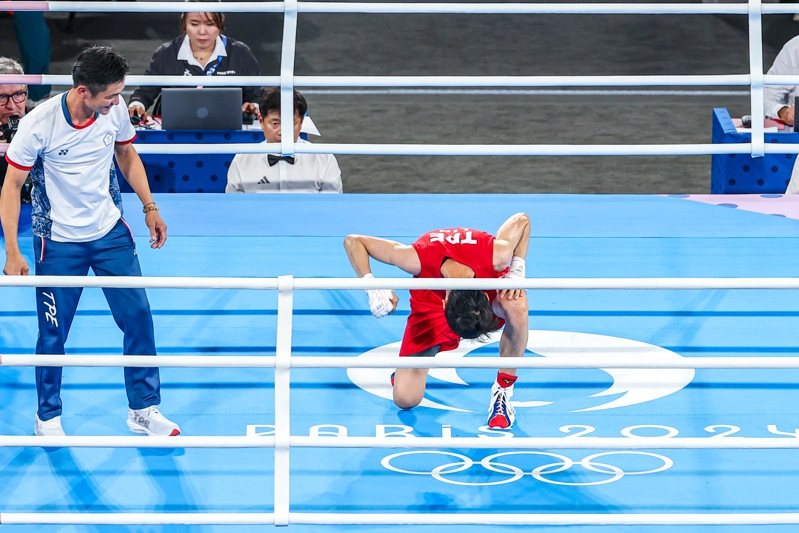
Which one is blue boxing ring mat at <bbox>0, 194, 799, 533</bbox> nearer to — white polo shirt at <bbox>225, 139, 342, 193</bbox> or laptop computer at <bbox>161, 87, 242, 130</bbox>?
white polo shirt at <bbox>225, 139, 342, 193</bbox>

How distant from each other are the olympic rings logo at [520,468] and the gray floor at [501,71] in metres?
5.97

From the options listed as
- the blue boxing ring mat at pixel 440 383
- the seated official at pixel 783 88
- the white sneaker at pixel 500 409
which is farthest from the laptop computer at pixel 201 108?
the seated official at pixel 783 88

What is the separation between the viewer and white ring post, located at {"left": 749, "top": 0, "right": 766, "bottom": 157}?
6.55 meters

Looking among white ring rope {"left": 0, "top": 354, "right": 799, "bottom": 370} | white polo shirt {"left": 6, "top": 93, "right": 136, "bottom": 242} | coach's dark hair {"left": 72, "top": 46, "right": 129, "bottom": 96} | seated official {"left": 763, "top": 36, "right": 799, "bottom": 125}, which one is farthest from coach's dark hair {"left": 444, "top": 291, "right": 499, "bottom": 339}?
seated official {"left": 763, "top": 36, "right": 799, "bottom": 125}

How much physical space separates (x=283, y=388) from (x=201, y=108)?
352 cm

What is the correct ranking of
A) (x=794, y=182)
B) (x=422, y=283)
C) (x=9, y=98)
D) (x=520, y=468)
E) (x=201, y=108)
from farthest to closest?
(x=794, y=182) → (x=201, y=108) → (x=9, y=98) → (x=520, y=468) → (x=422, y=283)

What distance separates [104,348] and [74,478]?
107 cm

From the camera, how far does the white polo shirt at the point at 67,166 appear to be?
4.48 meters

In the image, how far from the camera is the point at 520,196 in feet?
23.7

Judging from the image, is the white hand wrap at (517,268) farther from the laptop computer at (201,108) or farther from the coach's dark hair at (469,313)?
the laptop computer at (201,108)

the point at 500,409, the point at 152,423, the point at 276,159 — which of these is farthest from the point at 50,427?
the point at 276,159

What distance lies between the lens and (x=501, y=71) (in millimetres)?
13648

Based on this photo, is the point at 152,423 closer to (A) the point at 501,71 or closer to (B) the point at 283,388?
(B) the point at 283,388

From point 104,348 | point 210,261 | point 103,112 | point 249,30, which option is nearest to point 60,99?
point 103,112
